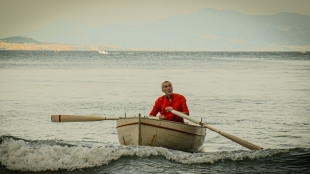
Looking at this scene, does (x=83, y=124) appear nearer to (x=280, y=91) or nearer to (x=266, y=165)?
(x=266, y=165)

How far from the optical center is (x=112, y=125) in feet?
51.4

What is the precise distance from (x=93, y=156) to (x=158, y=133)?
1691 mm

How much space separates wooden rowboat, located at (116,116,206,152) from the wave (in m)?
0.20

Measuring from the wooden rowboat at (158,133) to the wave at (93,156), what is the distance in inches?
7.9

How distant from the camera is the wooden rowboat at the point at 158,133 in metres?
10.0

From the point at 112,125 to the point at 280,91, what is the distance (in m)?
15.7

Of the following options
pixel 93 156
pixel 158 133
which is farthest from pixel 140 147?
pixel 93 156

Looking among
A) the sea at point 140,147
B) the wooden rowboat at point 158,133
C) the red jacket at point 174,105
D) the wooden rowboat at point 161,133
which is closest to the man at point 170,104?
the red jacket at point 174,105

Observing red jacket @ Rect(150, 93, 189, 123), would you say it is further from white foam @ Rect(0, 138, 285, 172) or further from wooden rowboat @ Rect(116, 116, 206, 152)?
white foam @ Rect(0, 138, 285, 172)

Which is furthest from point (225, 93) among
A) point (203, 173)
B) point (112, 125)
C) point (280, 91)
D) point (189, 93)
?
point (203, 173)

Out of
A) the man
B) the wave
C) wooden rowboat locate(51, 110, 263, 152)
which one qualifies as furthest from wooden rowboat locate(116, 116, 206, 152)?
the man

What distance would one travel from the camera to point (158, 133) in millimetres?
10164

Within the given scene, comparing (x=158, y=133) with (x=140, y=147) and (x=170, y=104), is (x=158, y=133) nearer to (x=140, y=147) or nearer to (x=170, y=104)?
(x=140, y=147)

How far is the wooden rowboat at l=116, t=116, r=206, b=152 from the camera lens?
33.0ft
